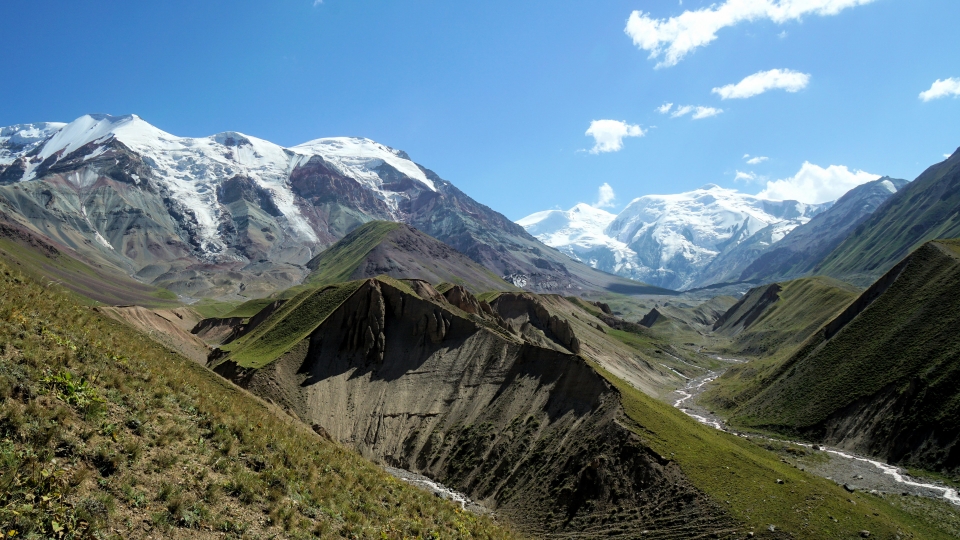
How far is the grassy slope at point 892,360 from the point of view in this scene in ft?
208

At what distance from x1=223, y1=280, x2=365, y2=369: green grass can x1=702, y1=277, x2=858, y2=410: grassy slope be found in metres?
74.1

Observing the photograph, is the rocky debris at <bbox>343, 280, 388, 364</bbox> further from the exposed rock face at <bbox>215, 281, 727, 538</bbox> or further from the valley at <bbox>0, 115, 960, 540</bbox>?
the valley at <bbox>0, 115, 960, 540</bbox>

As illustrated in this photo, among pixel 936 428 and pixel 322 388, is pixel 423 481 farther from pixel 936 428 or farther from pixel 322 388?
pixel 936 428

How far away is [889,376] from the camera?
70.1 m

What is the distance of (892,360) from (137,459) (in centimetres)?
8687

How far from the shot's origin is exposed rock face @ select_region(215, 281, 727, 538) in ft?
154

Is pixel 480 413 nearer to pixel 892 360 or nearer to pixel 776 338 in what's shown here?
pixel 892 360

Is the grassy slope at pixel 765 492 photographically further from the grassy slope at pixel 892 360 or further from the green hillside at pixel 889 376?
the grassy slope at pixel 892 360

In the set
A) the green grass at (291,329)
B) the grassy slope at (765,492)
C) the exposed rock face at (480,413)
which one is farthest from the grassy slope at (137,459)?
the green grass at (291,329)

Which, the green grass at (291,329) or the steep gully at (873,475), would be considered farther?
the green grass at (291,329)

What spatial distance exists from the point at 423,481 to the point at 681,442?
26827 mm

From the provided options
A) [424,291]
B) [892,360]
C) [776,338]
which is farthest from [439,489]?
[776,338]

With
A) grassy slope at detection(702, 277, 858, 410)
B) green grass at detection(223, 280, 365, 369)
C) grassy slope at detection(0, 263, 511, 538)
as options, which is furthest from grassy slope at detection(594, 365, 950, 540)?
green grass at detection(223, 280, 365, 369)

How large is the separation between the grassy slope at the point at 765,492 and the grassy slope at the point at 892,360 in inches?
900
